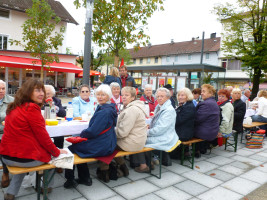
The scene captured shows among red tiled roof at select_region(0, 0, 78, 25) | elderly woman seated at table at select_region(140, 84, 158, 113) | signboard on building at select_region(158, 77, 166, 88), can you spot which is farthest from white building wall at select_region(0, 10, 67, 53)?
elderly woman seated at table at select_region(140, 84, 158, 113)

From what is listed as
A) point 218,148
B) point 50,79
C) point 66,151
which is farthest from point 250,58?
point 50,79

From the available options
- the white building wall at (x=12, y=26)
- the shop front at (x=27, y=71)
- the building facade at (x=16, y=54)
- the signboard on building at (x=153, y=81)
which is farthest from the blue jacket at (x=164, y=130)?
the white building wall at (x=12, y=26)

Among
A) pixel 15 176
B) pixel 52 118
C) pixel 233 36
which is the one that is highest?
pixel 233 36

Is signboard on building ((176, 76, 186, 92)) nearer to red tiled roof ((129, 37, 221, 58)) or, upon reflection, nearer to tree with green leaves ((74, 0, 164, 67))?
tree with green leaves ((74, 0, 164, 67))

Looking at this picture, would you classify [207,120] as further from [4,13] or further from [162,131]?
[4,13]

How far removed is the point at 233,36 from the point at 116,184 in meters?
16.0

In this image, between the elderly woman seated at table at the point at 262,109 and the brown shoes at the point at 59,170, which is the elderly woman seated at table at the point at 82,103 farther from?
the elderly woman seated at table at the point at 262,109

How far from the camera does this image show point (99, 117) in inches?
122

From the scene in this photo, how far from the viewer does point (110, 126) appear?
3.20 m

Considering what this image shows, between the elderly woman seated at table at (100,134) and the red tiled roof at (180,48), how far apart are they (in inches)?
1242

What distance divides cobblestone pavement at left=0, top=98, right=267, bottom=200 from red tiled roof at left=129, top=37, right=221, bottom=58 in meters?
30.8

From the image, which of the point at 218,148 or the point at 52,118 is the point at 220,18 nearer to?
the point at 218,148

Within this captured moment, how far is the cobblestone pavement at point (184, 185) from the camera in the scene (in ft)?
10.5

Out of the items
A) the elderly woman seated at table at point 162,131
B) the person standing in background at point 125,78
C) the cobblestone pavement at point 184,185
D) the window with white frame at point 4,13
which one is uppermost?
the window with white frame at point 4,13
